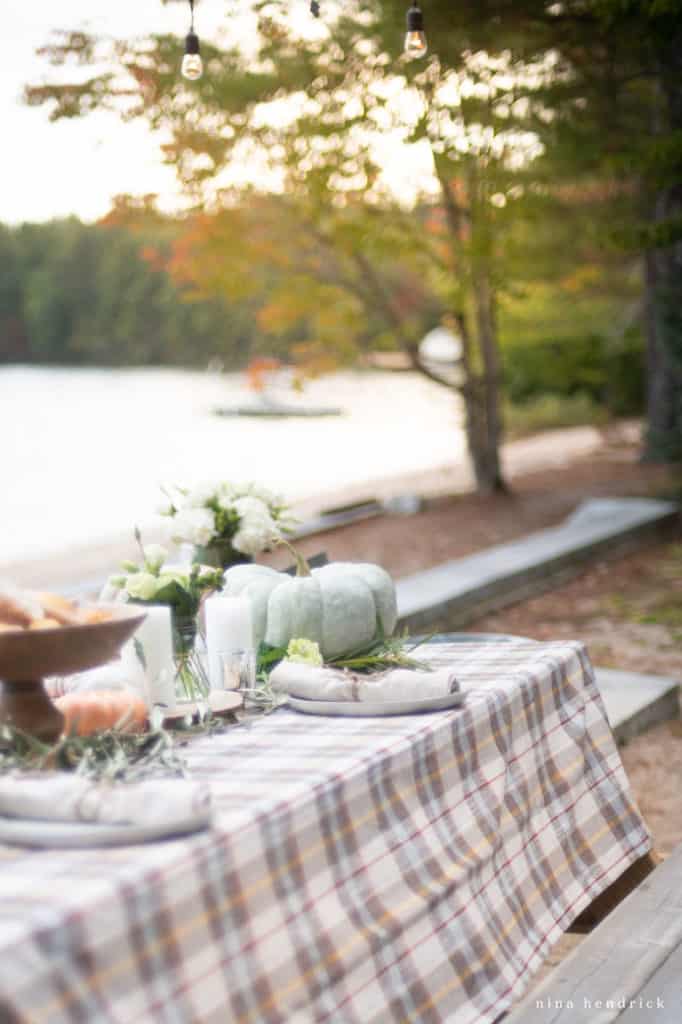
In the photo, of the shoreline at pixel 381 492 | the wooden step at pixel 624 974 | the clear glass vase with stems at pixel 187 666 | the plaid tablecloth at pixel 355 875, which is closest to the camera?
the plaid tablecloth at pixel 355 875

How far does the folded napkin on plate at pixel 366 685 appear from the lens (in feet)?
7.51

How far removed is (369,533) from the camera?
32.5 feet

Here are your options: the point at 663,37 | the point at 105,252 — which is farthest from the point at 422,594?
the point at 105,252

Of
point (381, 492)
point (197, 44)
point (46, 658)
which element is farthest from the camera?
point (381, 492)

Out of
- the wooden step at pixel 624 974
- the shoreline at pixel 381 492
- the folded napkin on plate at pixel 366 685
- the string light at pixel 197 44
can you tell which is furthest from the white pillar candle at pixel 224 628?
the shoreline at pixel 381 492

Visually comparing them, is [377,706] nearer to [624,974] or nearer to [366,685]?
[366,685]

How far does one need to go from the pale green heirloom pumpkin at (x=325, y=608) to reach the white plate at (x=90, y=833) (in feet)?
3.00

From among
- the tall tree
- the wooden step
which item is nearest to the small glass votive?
the wooden step

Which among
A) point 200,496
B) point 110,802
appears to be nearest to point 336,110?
point 200,496

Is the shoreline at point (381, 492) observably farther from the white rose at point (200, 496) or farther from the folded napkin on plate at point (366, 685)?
the folded napkin on plate at point (366, 685)

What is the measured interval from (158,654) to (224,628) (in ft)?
0.60

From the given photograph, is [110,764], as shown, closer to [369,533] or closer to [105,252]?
[369,533]

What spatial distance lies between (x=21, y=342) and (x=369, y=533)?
19.4 metres

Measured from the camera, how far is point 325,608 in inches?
101
